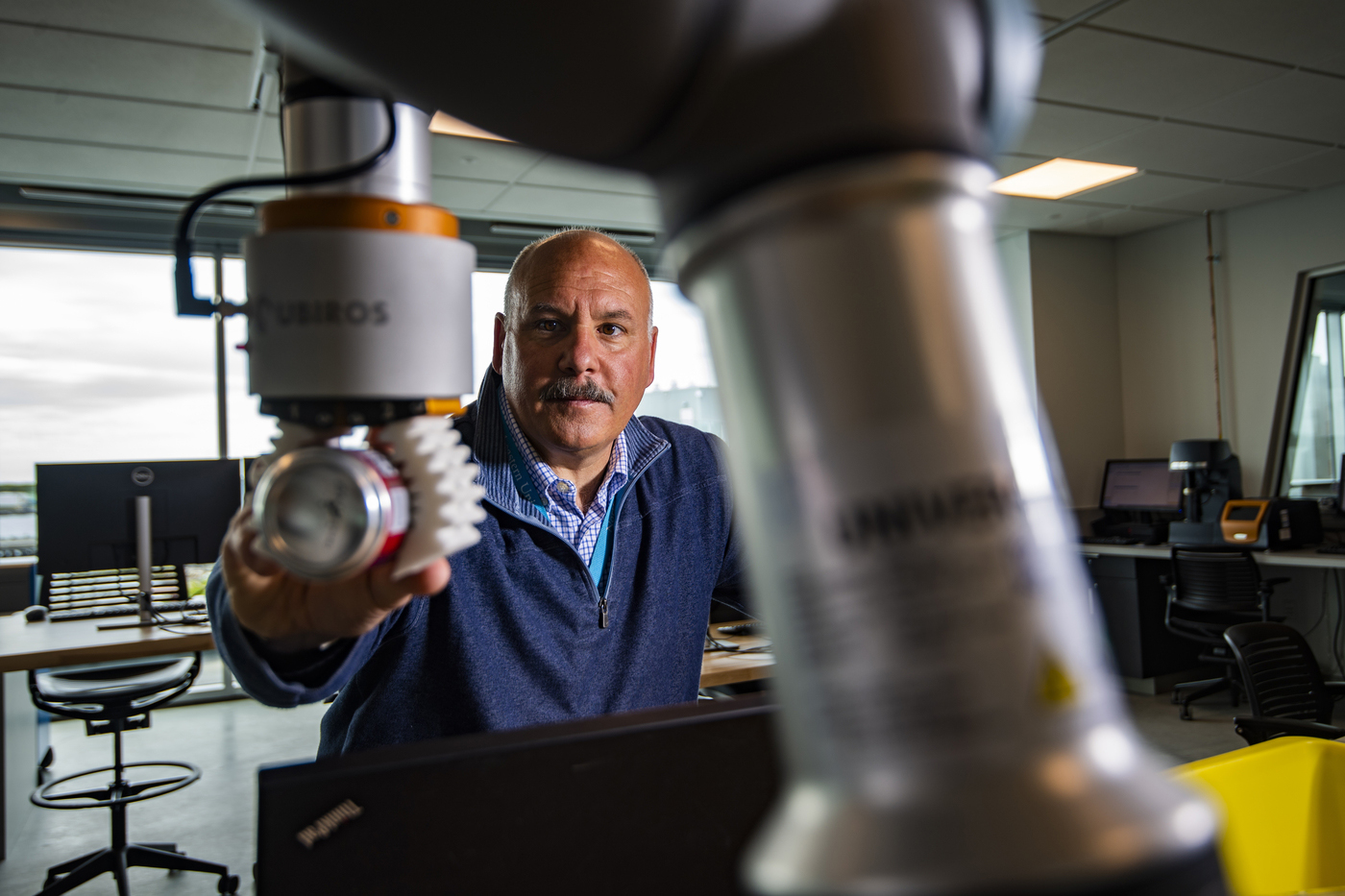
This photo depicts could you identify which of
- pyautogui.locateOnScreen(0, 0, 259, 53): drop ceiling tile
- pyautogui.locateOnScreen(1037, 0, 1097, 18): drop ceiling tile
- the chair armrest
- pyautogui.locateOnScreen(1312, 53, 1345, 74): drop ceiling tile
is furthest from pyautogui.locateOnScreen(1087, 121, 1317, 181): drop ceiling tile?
pyautogui.locateOnScreen(0, 0, 259, 53): drop ceiling tile

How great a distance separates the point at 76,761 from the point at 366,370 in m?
5.69

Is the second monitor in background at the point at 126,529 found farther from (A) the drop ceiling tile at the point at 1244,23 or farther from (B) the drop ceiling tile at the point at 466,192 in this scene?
(A) the drop ceiling tile at the point at 1244,23

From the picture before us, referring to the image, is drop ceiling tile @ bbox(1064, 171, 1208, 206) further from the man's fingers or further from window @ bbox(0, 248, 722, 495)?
the man's fingers

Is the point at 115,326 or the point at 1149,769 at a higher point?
the point at 115,326

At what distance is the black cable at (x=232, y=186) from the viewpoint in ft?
0.93

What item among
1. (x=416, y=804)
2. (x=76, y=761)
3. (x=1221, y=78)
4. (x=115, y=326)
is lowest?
(x=76, y=761)

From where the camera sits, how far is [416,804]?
46 cm

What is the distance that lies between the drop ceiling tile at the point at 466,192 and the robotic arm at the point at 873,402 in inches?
190

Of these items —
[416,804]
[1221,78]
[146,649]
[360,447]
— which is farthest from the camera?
[1221,78]

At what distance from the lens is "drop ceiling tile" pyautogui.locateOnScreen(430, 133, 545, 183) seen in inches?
166

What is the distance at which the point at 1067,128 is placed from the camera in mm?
4363

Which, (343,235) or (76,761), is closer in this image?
(343,235)

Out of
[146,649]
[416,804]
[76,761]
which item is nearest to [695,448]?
[416,804]

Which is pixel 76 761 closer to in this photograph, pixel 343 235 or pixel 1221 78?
pixel 343 235
